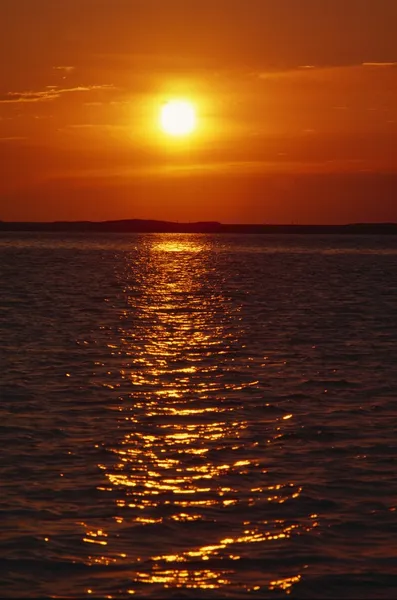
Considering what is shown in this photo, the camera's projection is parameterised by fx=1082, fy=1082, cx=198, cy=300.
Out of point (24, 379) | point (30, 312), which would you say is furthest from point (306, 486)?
point (30, 312)

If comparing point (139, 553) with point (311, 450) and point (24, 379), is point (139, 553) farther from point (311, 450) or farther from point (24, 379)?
point (24, 379)

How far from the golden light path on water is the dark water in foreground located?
0.11 ft

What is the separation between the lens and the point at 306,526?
48.7ft

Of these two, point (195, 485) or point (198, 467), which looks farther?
point (198, 467)

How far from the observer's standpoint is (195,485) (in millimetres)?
16859

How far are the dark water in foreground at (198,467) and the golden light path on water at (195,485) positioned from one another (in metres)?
0.03

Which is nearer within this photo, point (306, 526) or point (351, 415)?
point (306, 526)

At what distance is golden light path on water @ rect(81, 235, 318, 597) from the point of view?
43.5 ft

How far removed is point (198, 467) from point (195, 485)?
3.81ft

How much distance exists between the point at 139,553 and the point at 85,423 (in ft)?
26.5

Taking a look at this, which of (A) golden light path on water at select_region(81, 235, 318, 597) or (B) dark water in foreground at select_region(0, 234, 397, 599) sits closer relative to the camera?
(B) dark water in foreground at select_region(0, 234, 397, 599)

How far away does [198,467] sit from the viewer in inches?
709

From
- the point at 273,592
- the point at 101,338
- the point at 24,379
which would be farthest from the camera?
the point at 101,338

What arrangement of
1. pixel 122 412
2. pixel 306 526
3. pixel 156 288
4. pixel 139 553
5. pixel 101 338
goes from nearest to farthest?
pixel 139 553 < pixel 306 526 < pixel 122 412 < pixel 101 338 < pixel 156 288
